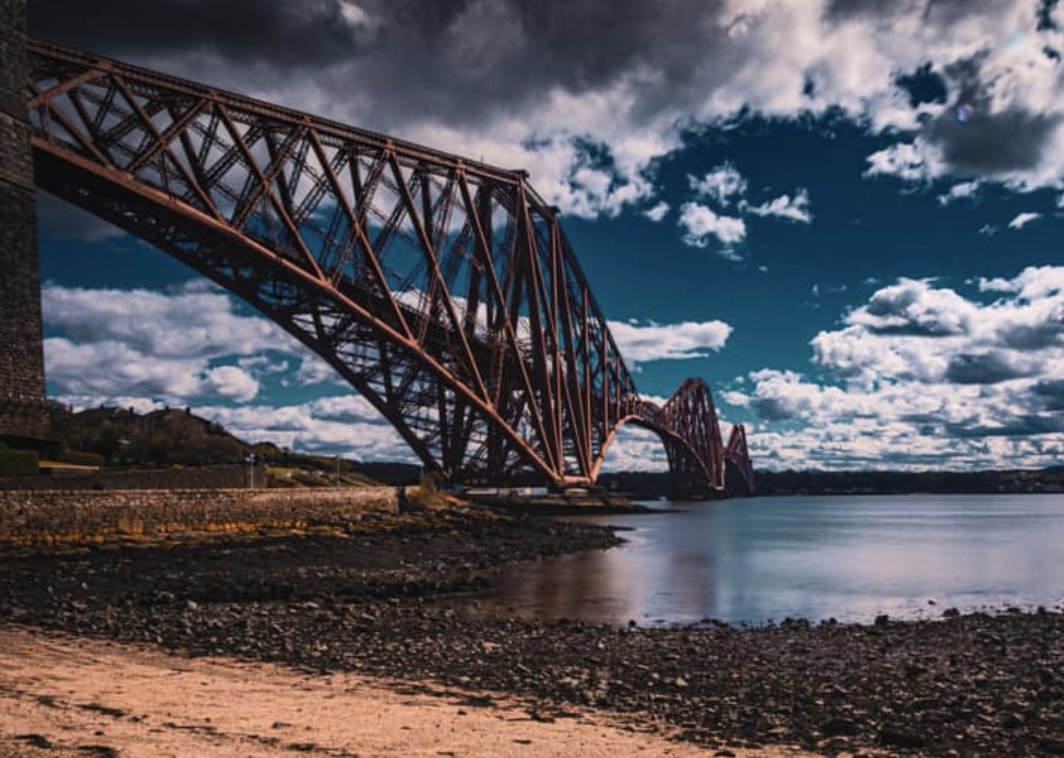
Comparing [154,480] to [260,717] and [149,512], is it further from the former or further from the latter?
[260,717]

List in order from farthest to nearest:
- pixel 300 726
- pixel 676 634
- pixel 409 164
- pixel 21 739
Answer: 1. pixel 409 164
2. pixel 676 634
3. pixel 300 726
4. pixel 21 739

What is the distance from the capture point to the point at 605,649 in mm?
15109

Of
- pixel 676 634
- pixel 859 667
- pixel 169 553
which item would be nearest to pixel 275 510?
pixel 169 553

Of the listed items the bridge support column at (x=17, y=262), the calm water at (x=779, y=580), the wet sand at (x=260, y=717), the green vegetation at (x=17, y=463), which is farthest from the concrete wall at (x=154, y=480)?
the wet sand at (x=260, y=717)

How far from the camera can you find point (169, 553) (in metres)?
24.7

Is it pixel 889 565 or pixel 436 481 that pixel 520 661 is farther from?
pixel 436 481

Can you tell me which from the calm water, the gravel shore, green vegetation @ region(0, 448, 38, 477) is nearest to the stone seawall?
the gravel shore

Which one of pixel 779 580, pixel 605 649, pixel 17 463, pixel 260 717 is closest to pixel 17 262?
pixel 17 463

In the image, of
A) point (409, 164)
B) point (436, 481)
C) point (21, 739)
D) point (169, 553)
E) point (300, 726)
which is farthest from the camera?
point (436, 481)

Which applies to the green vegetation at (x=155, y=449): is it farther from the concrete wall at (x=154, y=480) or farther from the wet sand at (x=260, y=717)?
the wet sand at (x=260, y=717)

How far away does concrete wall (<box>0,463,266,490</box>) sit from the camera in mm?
25906

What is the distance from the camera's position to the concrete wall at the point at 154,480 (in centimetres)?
2591

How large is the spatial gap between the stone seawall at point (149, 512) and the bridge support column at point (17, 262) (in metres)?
5.86

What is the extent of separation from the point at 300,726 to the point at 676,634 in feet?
35.1
